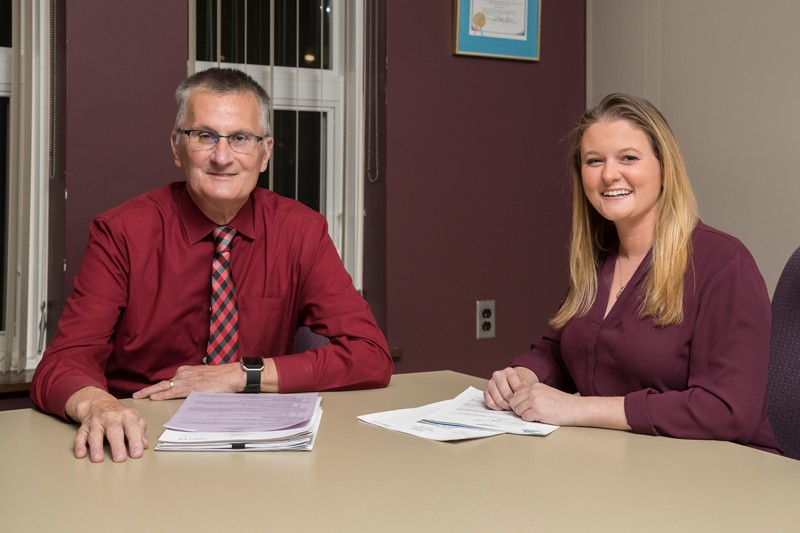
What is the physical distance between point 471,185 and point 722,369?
6.18 feet

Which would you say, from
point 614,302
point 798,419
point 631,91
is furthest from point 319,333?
point 631,91

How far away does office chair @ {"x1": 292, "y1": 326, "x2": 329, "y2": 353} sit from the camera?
2.07 m

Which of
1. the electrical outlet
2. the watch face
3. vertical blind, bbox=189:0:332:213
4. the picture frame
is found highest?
the picture frame

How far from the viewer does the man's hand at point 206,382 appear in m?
1.68

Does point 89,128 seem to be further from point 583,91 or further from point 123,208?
point 583,91

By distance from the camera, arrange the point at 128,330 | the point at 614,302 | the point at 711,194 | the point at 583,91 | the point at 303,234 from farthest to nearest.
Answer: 1. the point at 583,91
2. the point at 711,194
3. the point at 303,234
4. the point at 128,330
5. the point at 614,302

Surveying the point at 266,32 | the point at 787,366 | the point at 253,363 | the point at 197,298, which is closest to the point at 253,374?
the point at 253,363

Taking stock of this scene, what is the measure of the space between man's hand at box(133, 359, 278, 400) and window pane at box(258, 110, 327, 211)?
132 centimetres

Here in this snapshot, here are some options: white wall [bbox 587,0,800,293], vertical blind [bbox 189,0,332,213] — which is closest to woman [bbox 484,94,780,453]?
white wall [bbox 587,0,800,293]

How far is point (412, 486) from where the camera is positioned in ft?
3.66

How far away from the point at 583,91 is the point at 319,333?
74.7 inches

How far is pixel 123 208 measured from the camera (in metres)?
2.08

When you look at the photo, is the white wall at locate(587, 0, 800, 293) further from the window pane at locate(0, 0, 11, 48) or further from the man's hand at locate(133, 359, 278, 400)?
the window pane at locate(0, 0, 11, 48)

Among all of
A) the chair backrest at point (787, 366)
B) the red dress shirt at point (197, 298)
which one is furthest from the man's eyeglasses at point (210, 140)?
the chair backrest at point (787, 366)
